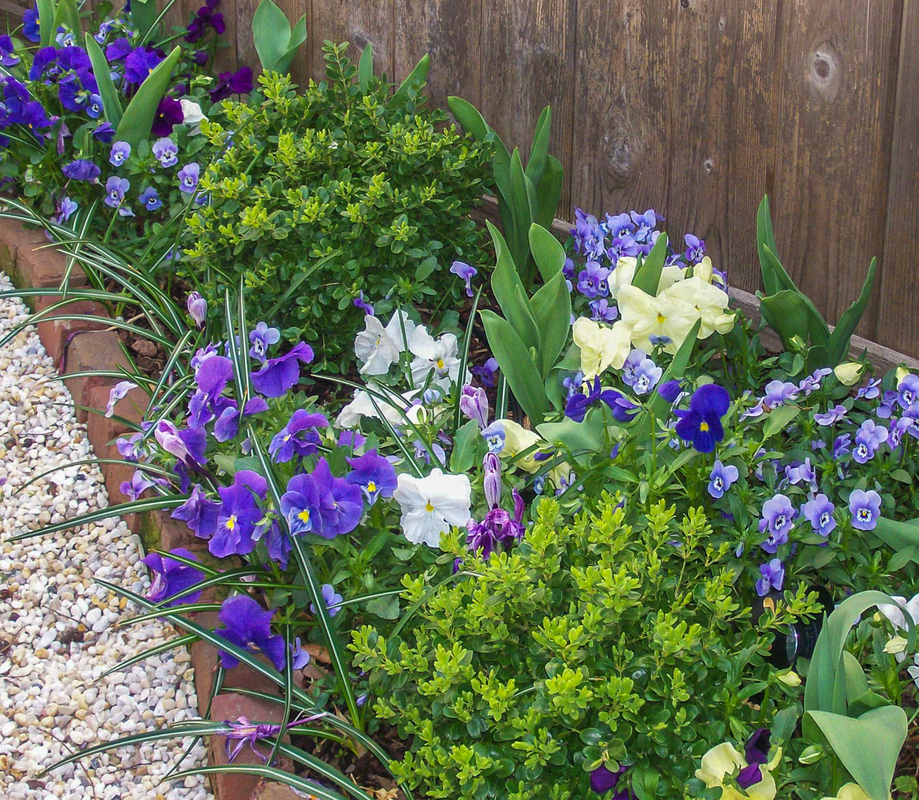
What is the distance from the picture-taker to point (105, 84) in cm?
268

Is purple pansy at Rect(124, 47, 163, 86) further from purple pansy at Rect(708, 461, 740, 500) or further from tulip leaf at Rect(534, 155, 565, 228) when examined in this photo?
purple pansy at Rect(708, 461, 740, 500)

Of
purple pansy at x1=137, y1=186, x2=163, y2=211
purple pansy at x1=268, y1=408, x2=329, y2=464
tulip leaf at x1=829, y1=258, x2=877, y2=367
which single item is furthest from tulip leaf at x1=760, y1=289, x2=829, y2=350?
purple pansy at x1=137, y1=186, x2=163, y2=211

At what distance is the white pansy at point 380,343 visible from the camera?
2.02 meters

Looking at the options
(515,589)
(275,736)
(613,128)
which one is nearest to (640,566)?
(515,589)

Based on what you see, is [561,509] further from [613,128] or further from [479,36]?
[479,36]

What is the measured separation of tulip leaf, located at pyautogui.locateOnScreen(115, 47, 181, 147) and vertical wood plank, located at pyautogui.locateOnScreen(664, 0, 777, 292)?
1.40 metres

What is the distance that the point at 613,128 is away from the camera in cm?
227

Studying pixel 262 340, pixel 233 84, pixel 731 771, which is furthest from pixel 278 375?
pixel 233 84

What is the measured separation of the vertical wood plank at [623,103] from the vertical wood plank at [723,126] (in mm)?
35

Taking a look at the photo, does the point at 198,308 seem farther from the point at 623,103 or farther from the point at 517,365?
the point at 623,103

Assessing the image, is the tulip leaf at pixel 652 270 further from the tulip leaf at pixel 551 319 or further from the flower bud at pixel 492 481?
the flower bud at pixel 492 481

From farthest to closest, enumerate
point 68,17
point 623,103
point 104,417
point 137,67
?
point 68,17
point 137,67
point 623,103
point 104,417

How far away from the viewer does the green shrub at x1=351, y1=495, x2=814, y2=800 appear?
3.98ft

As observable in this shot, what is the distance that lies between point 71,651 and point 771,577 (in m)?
1.22
